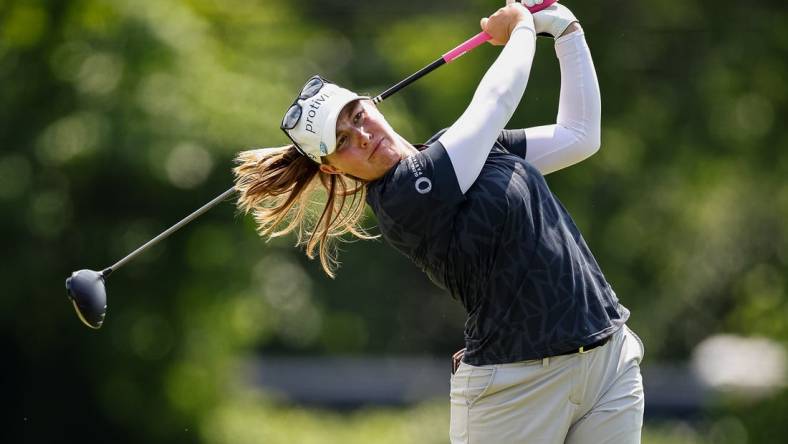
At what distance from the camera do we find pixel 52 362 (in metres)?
9.55

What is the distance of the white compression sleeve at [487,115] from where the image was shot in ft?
10.9

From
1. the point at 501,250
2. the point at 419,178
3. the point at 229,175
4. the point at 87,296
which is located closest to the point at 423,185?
the point at 419,178

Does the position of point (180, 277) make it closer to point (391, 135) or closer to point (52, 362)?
point (52, 362)

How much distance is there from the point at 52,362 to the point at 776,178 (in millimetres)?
6925

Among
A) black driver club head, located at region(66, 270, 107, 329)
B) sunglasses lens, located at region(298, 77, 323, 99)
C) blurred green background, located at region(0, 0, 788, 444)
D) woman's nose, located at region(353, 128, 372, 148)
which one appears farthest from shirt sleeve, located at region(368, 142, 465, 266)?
blurred green background, located at region(0, 0, 788, 444)

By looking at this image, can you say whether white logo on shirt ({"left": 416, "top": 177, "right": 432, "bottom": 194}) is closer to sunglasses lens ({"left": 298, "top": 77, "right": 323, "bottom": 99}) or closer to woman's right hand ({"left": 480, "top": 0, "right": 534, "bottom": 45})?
sunglasses lens ({"left": 298, "top": 77, "right": 323, "bottom": 99})

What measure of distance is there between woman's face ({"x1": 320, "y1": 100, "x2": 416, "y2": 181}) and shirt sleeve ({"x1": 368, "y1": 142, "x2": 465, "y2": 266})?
7 centimetres

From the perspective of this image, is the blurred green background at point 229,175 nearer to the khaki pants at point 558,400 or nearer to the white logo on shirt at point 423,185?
the khaki pants at point 558,400

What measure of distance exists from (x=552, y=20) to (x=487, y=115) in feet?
1.79

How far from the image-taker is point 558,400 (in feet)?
11.1

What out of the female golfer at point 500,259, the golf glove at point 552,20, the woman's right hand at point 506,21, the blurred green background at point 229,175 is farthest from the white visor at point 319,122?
the blurred green background at point 229,175

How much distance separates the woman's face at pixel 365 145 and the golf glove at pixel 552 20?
0.58m

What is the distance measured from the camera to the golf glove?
3.79 metres

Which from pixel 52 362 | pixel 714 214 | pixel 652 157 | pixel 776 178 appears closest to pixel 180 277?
pixel 52 362
